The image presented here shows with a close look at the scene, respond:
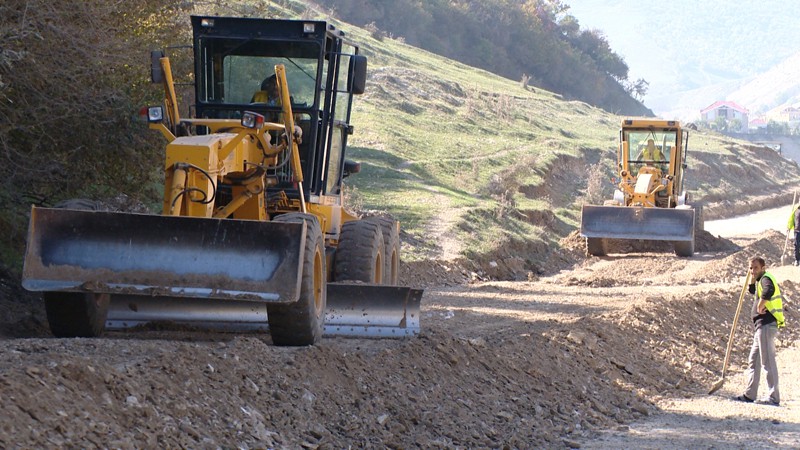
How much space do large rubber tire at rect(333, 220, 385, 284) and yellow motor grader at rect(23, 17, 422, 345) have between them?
12mm

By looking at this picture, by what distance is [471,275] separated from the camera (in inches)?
784

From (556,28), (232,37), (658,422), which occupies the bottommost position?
(658,422)

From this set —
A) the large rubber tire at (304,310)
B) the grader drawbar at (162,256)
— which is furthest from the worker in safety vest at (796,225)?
the grader drawbar at (162,256)

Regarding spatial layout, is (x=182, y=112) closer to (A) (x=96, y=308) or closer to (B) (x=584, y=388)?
(A) (x=96, y=308)

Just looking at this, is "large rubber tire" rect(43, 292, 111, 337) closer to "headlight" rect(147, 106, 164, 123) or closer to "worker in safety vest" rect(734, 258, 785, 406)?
"headlight" rect(147, 106, 164, 123)

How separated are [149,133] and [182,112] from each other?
4.03 ft

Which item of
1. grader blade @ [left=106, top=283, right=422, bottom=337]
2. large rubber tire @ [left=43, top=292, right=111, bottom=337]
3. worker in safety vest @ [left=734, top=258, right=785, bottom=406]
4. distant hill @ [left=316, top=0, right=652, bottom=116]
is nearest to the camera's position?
large rubber tire @ [left=43, top=292, right=111, bottom=337]

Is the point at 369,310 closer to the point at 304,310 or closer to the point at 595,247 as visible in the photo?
the point at 304,310

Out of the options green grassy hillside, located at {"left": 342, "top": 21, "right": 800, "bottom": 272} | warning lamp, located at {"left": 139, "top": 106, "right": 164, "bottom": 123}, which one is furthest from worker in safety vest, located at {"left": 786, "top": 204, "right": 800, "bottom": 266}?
warning lamp, located at {"left": 139, "top": 106, "right": 164, "bottom": 123}

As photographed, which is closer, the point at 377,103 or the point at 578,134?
the point at 377,103

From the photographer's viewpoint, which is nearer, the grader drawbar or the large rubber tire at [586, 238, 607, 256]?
the grader drawbar

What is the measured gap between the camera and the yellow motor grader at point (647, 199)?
927 inches

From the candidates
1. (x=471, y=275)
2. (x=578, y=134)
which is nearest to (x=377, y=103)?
(x=578, y=134)

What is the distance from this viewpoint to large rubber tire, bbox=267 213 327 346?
8.79 metres
